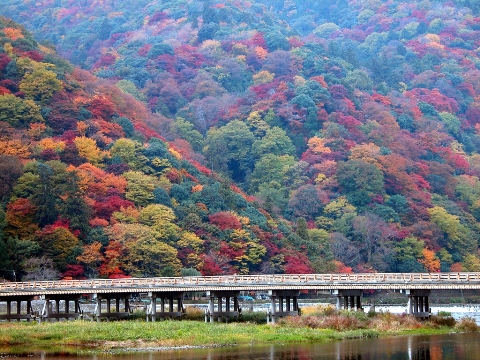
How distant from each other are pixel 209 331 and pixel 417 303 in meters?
16.5

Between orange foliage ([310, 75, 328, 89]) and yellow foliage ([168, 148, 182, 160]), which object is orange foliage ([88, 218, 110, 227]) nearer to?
yellow foliage ([168, 148, 182, 160])

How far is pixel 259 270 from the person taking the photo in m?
116

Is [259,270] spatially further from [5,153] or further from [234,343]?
[234,343]

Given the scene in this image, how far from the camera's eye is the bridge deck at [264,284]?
70812mm

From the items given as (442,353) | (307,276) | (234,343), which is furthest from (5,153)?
(442,353)

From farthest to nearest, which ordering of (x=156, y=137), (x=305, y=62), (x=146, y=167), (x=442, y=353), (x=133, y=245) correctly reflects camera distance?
1. (x=305, y=62)
2. (x=156, y=137)
3. (x=146, y=167)
4. (x=133, y=245)
5. (x=442, y=353)

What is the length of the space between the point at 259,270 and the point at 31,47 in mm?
52400

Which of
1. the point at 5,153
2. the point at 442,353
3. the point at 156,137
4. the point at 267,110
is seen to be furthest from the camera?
the point at 267,110

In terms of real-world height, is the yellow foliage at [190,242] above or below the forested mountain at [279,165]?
below

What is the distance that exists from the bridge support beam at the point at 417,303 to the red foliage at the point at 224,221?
47228 mm

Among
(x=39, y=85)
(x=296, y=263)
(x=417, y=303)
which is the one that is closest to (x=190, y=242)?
(x=296, y=263)

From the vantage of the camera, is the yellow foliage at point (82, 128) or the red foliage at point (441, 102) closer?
the yellow foliage at point (82, 128)

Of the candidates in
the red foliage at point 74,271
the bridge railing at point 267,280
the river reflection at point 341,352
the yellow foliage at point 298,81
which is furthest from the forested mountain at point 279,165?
the river reflection at point 341,352

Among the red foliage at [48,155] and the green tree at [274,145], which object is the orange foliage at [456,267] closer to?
the green tree at [274,145]
